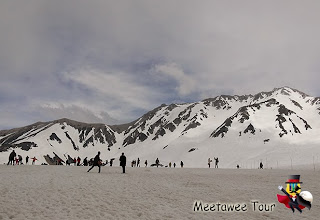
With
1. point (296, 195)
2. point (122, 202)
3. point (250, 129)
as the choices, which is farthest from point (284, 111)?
point (122, 202)

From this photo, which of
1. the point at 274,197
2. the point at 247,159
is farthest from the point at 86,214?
the point at 247,159

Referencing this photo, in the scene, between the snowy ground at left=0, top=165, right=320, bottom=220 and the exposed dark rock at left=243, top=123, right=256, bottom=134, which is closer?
the snowy ground at left=0, top=165, right=320, bottom=220

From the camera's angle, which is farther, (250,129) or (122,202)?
(250,129)

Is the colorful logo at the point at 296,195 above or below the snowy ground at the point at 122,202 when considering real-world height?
above

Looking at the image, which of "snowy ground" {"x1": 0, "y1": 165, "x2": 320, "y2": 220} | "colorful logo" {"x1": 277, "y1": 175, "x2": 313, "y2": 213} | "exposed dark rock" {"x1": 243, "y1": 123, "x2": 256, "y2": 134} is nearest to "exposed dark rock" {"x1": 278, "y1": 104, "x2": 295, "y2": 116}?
"exposed dark rock" {"x1": 243, "y1": 123, "x2": 256, "y2": 134}

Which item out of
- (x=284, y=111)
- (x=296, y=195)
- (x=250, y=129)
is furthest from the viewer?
(x=284, y=111)

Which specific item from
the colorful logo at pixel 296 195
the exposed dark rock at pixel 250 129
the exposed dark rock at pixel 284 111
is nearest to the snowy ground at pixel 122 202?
the colorful logo at pixel 296 195

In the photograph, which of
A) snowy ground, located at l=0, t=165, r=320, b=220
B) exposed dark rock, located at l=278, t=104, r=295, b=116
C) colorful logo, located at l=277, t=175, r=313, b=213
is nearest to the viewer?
colorful logo, located at l=277, t=175, r=313, b=213

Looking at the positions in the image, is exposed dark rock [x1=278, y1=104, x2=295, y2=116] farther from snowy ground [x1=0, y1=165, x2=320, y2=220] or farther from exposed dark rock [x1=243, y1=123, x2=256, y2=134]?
snowy ground [x1=0, y1=165, x2=320, y2=220]

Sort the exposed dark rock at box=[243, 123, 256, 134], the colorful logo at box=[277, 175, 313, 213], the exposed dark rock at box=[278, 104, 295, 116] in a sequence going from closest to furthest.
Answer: the colorful logo at box=[277, 175, 313, 213] → the exposed dark rock at box=[243, 123, 256, 134] → the exposed dark rock at box=[278, 104, 295, 116]

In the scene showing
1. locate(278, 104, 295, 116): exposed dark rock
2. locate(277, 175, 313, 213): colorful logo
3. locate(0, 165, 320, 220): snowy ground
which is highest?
locate(278, 104, 295, 116): exposed dark rock

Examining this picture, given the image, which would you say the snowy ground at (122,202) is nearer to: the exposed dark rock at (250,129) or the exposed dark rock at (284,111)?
the exposed dark rock at (250,129)

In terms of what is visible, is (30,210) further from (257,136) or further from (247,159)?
(257,136)

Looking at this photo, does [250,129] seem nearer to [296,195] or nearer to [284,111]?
[284,111]
